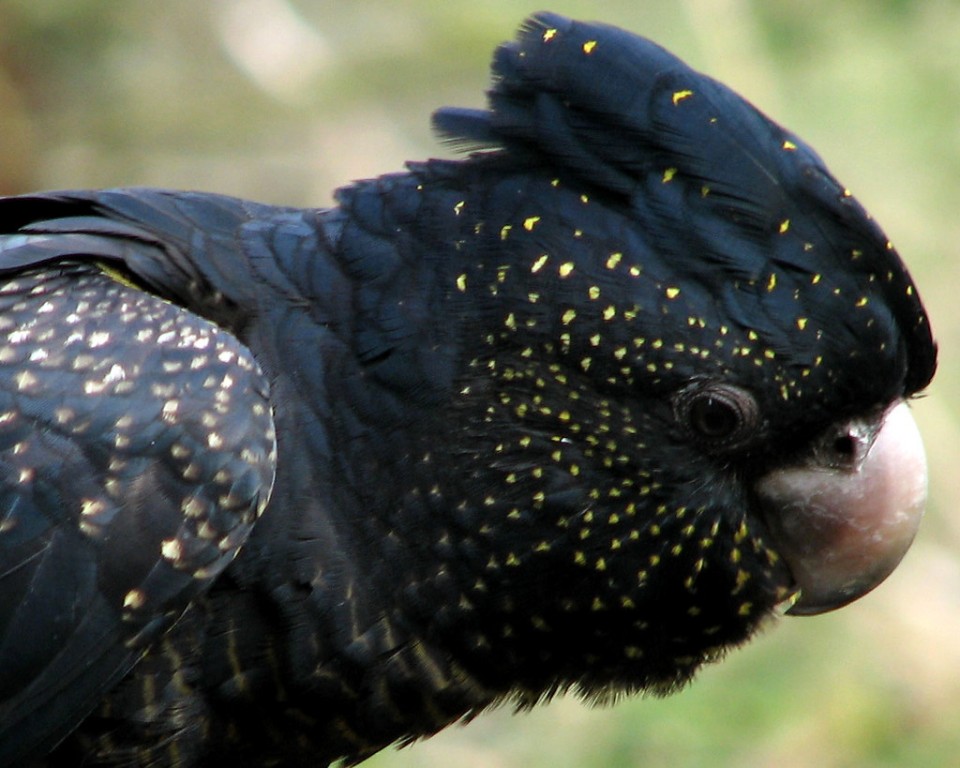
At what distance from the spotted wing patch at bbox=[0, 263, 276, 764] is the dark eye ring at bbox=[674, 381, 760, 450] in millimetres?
1006

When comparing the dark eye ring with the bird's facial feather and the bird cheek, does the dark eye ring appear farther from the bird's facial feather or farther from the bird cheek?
the bird cheek

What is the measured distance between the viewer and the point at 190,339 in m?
3.30

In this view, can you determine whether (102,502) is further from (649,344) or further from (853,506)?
(853,506)

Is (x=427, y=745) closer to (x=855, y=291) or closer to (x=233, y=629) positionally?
(x=233, y=629)

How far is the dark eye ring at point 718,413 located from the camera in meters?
3.31

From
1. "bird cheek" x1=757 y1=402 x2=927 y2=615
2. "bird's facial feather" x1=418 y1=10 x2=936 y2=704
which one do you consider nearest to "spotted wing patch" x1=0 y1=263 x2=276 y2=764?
"bird's facial feather" x1=418 y1=10 x2=936 y2=704

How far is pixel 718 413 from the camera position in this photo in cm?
333

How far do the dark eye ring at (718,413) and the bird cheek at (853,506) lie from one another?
0.54 feet

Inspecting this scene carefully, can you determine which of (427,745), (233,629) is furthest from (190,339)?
(427,745)

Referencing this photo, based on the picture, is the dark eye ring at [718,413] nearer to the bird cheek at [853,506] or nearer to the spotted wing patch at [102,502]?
the bird cheek at [853,506]

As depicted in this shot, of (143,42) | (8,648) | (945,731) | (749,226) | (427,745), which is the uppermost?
(143,42)

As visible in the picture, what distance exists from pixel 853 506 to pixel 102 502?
179cm

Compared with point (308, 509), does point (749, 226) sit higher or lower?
higher

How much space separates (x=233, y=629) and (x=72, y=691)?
39cm
